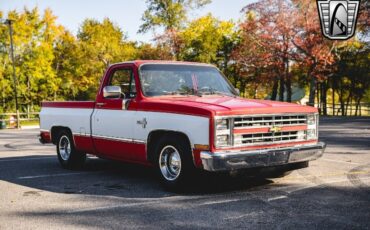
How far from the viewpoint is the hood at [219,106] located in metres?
5.96

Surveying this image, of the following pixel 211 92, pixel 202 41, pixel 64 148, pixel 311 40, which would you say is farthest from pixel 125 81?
pixel 202 41

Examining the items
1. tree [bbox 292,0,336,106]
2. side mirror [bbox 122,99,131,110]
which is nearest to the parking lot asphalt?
side mirror [bbox 122,99,131,110]

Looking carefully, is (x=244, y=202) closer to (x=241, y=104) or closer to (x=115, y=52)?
(x=241, y=104)

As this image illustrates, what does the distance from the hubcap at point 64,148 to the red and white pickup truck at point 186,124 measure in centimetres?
61

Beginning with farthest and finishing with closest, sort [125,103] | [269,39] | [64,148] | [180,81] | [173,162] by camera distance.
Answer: [269,39] < [64,148] < [180,81] < [125,103] < [173,162]

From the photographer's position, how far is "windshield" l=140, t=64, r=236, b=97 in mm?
7199

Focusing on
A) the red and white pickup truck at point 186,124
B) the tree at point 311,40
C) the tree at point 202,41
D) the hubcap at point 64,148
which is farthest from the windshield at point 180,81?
the tree at point 202,41

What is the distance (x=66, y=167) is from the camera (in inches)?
363

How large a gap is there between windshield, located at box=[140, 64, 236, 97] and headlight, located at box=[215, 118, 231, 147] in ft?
4.75

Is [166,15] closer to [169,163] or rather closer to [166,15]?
[166,15]

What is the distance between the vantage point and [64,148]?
9.34 m

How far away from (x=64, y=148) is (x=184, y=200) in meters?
4.21

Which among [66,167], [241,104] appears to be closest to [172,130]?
[241,104]

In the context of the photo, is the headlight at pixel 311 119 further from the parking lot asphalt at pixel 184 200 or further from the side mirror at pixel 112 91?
the side mirror at pixel 112 91
